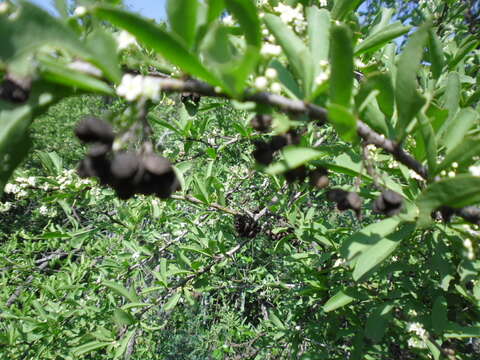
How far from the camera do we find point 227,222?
308 cm

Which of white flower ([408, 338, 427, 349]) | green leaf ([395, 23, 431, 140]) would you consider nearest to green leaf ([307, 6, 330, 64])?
green leaf ([395, 23, 431, 140])

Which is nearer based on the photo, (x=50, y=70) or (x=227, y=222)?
(x=50, y=70)

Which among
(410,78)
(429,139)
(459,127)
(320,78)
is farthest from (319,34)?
(459,127)

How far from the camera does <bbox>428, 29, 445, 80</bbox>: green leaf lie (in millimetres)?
1517

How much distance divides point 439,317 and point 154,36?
168 cm

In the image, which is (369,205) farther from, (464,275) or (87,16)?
(87,16)

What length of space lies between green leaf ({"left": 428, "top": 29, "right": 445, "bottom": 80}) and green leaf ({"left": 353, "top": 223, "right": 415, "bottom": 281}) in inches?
34.2

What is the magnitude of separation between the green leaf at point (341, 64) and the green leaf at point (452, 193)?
325 mm

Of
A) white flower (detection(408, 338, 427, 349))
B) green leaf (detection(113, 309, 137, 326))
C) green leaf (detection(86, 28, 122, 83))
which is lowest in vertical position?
green leaf (detection(113, 309, 137, 326))

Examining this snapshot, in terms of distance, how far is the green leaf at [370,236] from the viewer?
1038mm

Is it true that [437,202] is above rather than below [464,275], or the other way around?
above

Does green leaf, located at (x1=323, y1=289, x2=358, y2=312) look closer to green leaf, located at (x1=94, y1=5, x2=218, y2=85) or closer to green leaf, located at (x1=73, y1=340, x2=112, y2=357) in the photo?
green leaf, located at (x1=94, y1=5, x2=218, y2=85)

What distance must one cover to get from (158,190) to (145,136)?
14 centimetres

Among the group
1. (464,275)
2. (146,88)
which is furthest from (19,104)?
(464,275)
